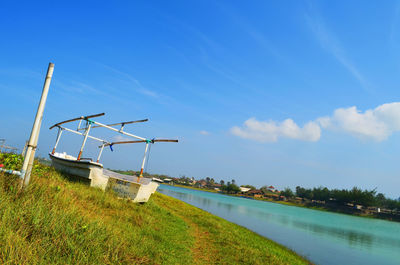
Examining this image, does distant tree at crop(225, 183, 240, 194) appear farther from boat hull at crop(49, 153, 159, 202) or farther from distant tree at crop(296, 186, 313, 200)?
boat hull at crop(49, 153, 159, 202)

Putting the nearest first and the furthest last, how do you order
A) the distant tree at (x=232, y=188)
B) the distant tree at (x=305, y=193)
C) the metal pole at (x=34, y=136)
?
the metal pole at (x=34, y=136), the distant tree at (x=305, y=193), the distant tree at (x=232, y=188)

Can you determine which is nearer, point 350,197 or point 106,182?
point 106,182

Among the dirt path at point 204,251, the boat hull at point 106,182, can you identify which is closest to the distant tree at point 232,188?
the boat hull at point 106,182

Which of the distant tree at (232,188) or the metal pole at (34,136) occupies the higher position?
the metal pole at (34,136)

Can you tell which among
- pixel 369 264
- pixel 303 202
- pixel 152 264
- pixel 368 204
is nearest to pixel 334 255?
pixel 369 264

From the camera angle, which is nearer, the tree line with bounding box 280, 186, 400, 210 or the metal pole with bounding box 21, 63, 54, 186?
the metal pole with bounding box 21, 63, 54, 186

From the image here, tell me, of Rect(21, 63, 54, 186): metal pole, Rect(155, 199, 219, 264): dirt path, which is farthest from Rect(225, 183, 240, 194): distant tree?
Rect(21, 63, 54, 186): metal pole

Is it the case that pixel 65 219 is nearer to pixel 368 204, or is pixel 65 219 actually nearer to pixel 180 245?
pixel 180 245

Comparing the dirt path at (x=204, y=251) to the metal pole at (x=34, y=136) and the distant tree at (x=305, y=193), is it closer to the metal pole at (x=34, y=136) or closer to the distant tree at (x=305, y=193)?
the metal pole at (x=34, y=136)

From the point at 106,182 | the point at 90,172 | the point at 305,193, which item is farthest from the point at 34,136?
the point at 305,193

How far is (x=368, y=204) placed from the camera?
331 feet

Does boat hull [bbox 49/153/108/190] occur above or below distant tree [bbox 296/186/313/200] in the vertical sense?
above

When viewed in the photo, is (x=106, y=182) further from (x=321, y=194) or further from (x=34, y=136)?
(x=321, y=194)

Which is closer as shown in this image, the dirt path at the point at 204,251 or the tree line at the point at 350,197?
the dirt path at the point at 204,251
